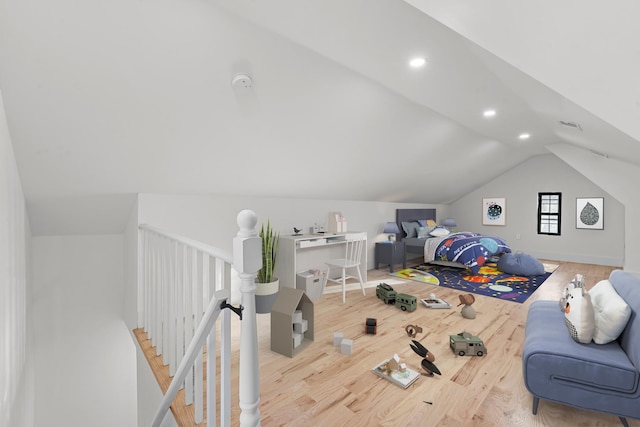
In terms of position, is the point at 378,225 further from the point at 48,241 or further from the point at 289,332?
the point at 48,241

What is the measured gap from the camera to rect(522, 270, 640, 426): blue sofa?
158 centimetres

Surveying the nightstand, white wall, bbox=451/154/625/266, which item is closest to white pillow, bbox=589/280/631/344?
the nightstand

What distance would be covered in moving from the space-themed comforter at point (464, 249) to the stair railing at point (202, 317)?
4.78m

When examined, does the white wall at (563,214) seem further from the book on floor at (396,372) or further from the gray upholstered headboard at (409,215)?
the book on floor at (396,372)

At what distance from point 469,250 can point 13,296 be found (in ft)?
19.1

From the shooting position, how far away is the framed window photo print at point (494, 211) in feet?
24.6

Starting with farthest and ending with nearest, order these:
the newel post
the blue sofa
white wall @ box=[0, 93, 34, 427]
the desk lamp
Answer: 1. the desk lamp
2. white wall @ box=[0, 93, 34, 427]
3. the blue sofa
4. the newel post

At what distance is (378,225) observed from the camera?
5949 millimetres

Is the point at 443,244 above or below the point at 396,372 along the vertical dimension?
above

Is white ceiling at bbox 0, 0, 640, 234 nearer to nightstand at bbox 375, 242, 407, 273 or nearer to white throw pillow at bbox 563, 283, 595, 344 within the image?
white throw pillow at bbox 563, 283, 595, 344

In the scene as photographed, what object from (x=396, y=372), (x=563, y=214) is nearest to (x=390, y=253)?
(x=396, y=372)

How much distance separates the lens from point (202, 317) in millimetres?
1298

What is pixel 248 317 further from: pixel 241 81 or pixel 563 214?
pixel 563 214

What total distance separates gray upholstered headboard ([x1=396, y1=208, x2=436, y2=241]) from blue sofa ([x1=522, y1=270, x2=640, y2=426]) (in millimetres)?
4434
